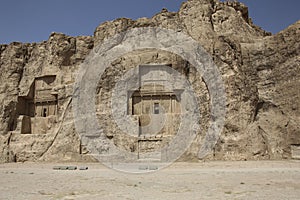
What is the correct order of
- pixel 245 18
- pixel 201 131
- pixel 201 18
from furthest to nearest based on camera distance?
pixel 245 18, pixel 201 18, pixel 201 131

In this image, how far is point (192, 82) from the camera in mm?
29188

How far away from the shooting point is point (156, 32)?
32.4 metres

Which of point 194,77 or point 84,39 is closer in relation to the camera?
point 194,77

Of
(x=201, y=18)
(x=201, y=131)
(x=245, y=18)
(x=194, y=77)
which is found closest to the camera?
(x=201, y=131)

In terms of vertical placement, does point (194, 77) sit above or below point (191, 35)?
below

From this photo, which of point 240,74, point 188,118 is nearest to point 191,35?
point 240,74

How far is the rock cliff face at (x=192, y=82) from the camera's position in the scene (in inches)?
1010

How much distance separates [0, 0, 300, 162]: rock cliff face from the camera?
2566 centimetres

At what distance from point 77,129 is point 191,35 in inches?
591

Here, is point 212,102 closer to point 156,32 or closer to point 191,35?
point 191,35

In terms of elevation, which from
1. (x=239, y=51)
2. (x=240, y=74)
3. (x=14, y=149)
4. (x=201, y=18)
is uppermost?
(x=201, y=18)

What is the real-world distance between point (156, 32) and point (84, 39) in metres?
8.92

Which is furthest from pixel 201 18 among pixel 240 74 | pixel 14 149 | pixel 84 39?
pixel 14 149

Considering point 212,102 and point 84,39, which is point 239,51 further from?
point 84,39
